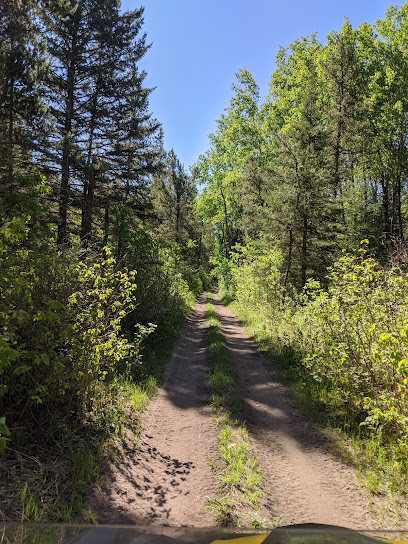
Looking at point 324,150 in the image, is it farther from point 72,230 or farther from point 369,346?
point 369,346

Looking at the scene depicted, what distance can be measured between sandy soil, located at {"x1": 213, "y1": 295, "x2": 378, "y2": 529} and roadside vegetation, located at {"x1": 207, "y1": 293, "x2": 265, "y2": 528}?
153mm

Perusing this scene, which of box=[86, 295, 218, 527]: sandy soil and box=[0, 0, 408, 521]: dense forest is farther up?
box=[0, 0, 408, 521]: dense forest

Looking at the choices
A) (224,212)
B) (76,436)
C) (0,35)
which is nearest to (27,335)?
(76,436)

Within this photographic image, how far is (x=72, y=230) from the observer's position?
42.2 feet

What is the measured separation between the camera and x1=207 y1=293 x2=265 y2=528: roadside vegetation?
3090 millimetres

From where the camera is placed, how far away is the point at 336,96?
2044 centimetres

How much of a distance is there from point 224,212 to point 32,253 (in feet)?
125

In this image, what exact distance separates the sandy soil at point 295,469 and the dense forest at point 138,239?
530 mm

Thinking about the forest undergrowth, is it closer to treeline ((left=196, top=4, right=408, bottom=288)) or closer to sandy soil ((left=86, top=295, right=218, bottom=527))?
sandy soil ((left=86, top=295, right=218, bottom=527))

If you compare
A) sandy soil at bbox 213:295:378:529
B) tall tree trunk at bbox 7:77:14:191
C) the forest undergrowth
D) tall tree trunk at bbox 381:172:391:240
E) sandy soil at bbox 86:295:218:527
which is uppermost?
tall tree trunk at bbox 381:172:391:240

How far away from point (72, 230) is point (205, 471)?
36.7 ft

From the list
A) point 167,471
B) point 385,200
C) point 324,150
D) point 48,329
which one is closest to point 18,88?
point 48,329

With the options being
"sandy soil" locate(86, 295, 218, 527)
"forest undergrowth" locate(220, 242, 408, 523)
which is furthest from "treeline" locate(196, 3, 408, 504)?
"sandy soil" locate(86, 295, 218, 527)

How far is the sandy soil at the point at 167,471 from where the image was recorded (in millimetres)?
3148
